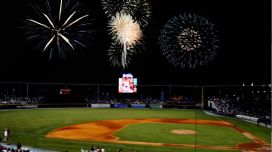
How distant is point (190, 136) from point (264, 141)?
6.65m

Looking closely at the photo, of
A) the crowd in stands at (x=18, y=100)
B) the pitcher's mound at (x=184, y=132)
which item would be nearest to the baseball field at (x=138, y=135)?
the pitcher's mound at (x=184, y=132)

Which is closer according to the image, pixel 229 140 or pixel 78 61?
pixel 229 140

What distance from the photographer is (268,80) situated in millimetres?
78625

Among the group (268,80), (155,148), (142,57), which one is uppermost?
(142,57)

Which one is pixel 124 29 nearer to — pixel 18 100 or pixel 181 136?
pixel 181 136

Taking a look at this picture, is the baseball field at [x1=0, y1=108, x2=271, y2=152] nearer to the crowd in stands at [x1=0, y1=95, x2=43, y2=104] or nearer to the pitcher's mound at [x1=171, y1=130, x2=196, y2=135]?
the pitcher's mound at [x1=171, y1=130, x2=196, y2=135]

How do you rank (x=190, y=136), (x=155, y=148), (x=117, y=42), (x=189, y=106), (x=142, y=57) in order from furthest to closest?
(x=142, y=57), (x=189, y=106), (x=117, y=42), (x=190, y=136), (x=155, y=148)

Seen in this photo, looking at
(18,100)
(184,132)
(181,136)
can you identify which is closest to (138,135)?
(181,136)

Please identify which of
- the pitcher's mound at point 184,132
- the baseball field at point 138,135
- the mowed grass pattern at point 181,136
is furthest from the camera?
the pitcher's mound at point 184,132

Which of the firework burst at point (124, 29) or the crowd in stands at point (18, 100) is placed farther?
the crowd in stands at point (18, 100)

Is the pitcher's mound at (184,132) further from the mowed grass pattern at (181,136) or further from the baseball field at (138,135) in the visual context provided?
the mowed grass pattern at (181,136)

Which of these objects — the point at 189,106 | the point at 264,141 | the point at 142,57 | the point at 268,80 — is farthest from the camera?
the point at 142,57

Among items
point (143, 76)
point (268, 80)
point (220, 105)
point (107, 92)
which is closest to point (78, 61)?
point (107, 92)

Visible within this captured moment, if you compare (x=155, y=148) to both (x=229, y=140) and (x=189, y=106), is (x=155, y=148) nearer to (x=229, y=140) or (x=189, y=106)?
(x=229, y=140)
